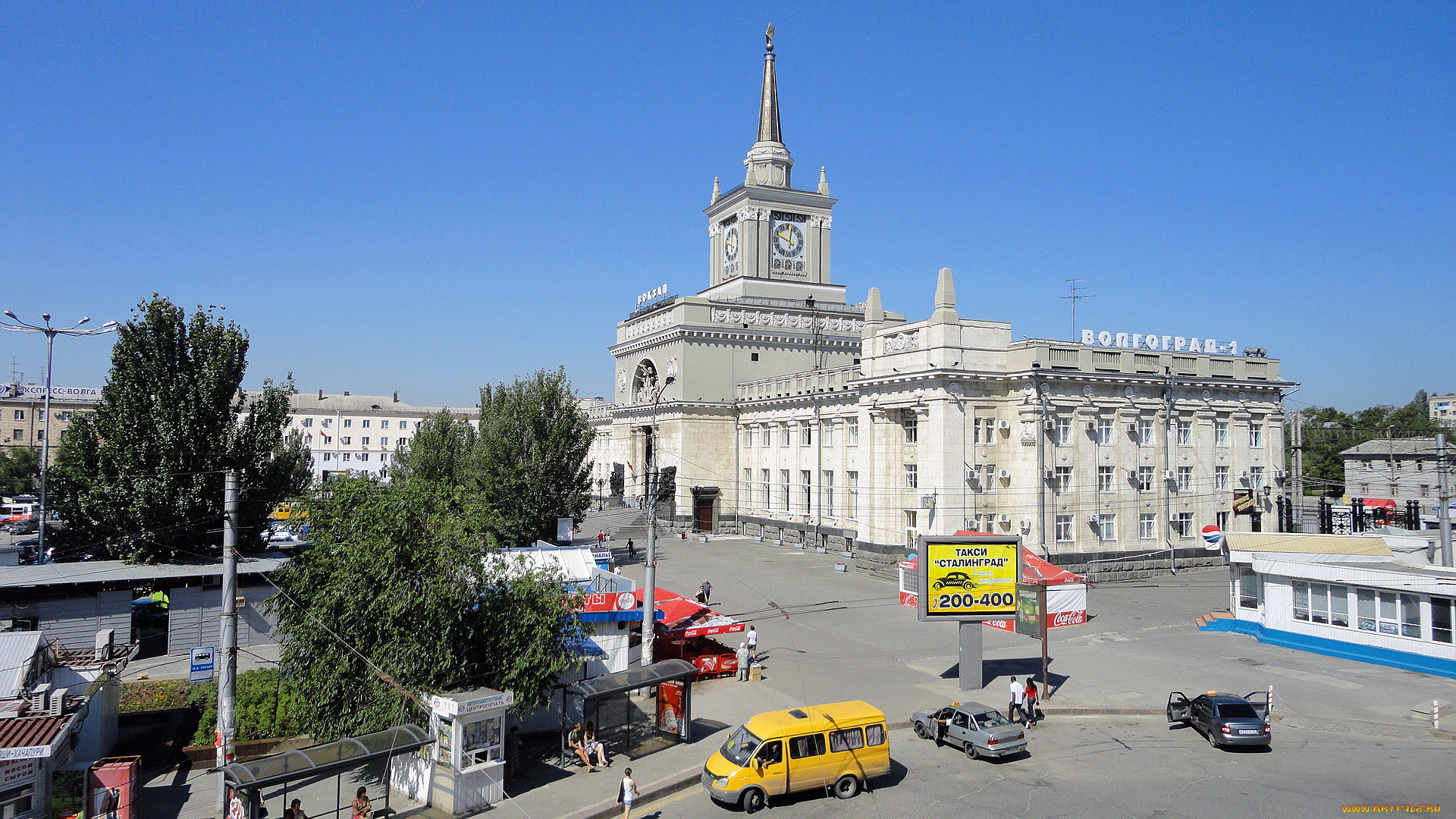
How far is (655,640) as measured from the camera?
25969 mm

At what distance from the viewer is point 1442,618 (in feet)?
86.1

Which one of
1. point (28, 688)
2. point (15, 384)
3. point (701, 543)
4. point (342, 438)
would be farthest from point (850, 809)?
point (342, 438)

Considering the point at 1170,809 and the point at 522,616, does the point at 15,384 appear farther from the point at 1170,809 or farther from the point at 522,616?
the point at 1170,809

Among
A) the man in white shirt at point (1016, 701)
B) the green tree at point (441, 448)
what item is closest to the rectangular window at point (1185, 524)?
the man in white shirt at point (1016, 701)

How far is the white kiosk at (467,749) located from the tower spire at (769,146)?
200 ft

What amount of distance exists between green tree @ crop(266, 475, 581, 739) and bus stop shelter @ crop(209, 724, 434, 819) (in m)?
0.86

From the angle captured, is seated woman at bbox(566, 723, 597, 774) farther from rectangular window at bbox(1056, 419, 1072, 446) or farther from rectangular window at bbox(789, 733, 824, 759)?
rectangular window at bbox(1056, 419, 1072, 446)

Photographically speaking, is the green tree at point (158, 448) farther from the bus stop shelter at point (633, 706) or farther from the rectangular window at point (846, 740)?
the rectangular window at point (846, 740)

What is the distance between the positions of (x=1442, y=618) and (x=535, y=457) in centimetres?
3846

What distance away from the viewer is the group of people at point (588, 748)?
18188 millimetres

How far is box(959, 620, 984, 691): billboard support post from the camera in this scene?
23.8 meters

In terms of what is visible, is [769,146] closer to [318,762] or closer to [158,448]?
[158,448]

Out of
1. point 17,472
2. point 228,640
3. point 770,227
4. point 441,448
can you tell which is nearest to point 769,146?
point 770,227

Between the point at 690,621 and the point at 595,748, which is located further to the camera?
the point at 690,621
